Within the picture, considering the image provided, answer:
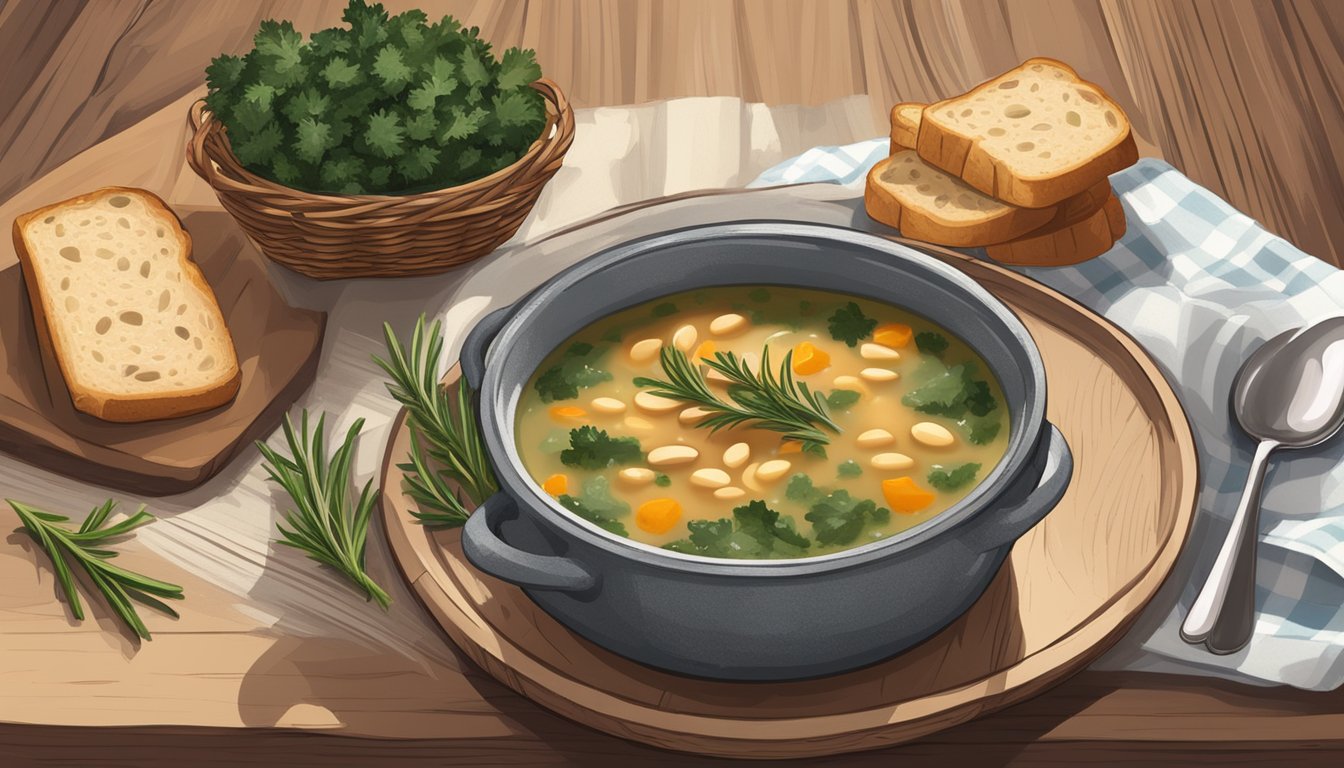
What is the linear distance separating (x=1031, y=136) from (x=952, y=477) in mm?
914

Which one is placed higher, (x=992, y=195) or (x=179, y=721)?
(x=992, y=195)

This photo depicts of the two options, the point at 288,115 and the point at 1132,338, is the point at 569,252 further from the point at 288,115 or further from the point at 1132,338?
the point at 1132,338

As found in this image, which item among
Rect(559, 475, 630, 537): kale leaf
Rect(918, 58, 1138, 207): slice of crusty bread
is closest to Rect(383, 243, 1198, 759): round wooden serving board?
Rect(559, 475, 630, 537): kale leaf

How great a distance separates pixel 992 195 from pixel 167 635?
1330 millimetres

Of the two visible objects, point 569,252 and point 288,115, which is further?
point 569,252

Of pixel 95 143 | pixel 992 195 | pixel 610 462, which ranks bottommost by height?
pixel 95 143

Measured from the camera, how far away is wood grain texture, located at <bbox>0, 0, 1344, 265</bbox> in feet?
8.21

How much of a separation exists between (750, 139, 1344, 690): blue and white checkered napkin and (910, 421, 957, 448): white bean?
0.29m

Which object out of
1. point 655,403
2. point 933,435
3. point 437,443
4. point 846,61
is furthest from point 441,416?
point 846,61

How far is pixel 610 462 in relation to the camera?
159cm

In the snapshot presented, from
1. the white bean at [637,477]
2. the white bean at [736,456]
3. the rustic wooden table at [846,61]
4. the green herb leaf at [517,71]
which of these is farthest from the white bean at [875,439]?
the rustic wooden table at [846,61]

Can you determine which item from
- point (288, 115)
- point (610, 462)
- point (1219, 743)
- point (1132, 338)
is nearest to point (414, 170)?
point (288, 115)

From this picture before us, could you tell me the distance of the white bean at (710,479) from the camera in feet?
5.05

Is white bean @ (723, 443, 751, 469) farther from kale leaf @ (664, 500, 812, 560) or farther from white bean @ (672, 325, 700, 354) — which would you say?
white bean @ (672, 325, 700, 354)
